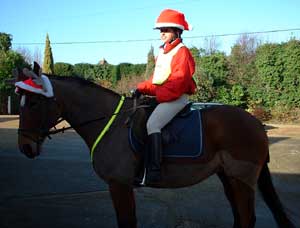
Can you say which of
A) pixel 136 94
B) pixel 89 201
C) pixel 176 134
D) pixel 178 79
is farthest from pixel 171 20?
pixel 89 201

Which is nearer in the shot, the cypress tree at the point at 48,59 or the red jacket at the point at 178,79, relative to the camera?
the red jacket at the point at 178,79

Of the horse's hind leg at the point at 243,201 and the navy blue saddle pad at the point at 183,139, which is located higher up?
the navy blue saddle pad at the point at 183,139

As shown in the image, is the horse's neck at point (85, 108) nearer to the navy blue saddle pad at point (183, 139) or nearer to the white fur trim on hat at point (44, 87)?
the white fur trim on hat at point (44, 87)

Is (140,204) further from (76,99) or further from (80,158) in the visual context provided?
(80,158)

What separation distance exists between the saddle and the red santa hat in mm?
855

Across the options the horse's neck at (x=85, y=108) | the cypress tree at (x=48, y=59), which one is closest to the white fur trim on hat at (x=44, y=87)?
the horse's neck at (x=85, y=108)

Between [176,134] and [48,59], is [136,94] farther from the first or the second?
[48,59]

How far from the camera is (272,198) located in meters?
4.25

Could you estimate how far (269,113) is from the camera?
21234 mm

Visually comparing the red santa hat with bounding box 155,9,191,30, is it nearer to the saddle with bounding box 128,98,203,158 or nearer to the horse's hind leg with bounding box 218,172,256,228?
the saddle with bounding box 128,98,203,158

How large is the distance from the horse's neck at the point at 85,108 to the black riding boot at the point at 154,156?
55 cm

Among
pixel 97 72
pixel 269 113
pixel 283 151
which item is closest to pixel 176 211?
pixel 283 151

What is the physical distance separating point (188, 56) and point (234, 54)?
2182 centimetres

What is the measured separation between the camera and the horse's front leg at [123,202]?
361cm
